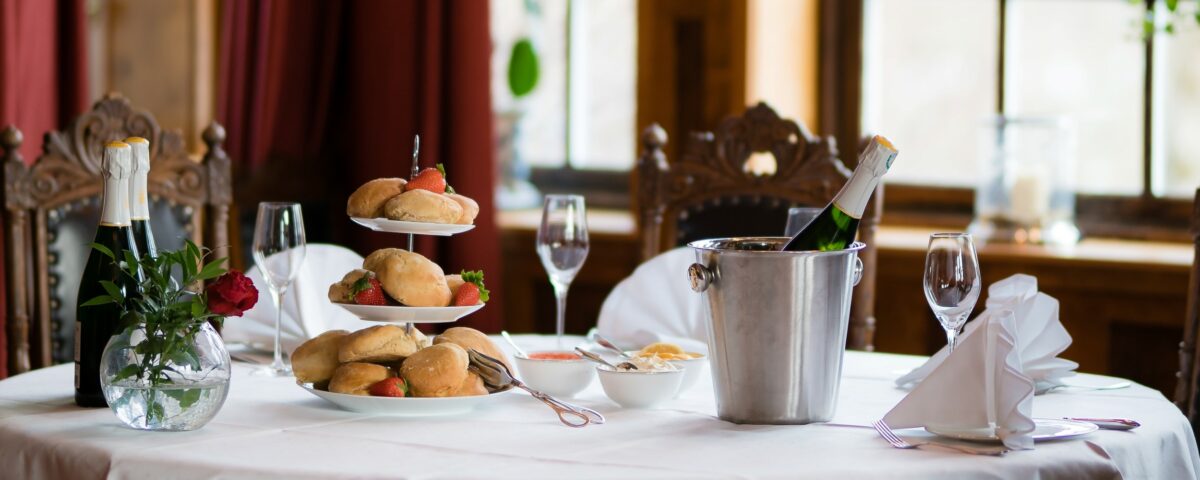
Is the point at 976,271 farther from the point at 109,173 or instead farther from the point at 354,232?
the point at 354,232

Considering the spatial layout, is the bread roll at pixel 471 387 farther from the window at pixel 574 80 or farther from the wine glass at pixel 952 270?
the window at pixel 574 80

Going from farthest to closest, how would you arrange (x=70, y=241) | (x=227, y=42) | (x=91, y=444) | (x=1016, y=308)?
(x=227, y=42)
(x=70, y=241)
(x=1016, y=308)
(x=91, y=444)

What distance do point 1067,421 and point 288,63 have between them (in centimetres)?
248

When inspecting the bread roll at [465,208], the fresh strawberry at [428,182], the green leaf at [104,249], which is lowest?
the green leaf at [104,249]

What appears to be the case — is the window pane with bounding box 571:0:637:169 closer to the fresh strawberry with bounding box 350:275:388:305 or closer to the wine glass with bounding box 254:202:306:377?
the wine glass with bounding box 254:202:306:377

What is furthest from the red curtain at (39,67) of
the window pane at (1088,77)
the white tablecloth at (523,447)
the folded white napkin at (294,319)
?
the window pane at (1088,77)

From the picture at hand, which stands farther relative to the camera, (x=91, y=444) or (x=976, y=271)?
(x=976, y=271)

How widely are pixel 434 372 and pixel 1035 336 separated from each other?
2.27 ft

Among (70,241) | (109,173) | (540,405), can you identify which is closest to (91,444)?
(109,173)

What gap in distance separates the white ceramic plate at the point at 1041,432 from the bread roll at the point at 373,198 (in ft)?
1.83

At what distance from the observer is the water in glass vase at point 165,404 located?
1.17 metres

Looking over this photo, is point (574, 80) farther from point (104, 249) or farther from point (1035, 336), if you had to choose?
point (104, 249)

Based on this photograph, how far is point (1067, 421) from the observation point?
1246mm

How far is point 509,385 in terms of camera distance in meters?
1.31
